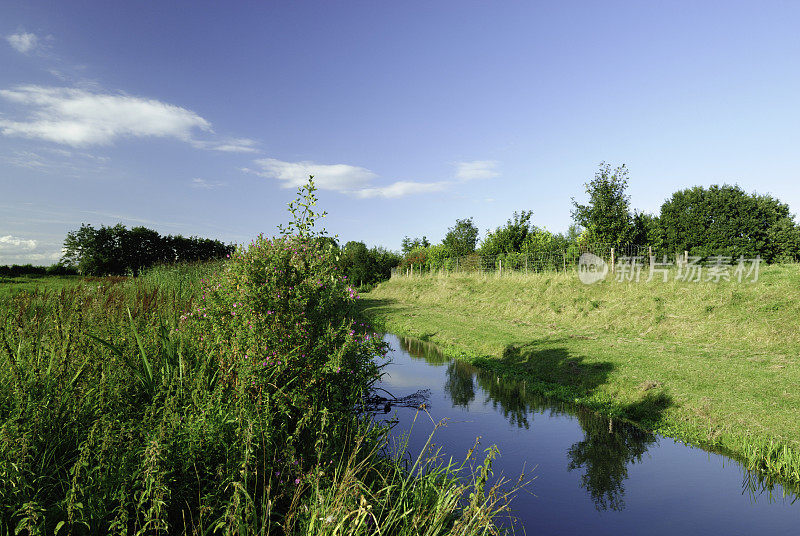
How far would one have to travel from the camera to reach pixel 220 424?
3393mm

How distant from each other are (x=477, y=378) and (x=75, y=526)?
10024 millimetres

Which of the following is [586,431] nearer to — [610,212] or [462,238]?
[610,212]

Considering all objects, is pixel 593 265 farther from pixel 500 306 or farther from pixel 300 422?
pixel 300 422

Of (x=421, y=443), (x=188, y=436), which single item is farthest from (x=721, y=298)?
(x=188, y=436)

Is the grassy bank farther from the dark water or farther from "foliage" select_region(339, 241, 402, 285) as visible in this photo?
"foliage" select_region(339, 241, 402, 285)

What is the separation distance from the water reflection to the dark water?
19mm

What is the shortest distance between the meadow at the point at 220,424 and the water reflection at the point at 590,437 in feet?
7.06

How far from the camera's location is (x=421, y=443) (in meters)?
6.81

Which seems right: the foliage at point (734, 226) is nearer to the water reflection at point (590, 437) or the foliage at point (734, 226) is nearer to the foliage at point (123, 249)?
the water reflection at point (590, 437)

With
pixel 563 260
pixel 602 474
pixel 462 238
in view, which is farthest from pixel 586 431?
pixel 462 238

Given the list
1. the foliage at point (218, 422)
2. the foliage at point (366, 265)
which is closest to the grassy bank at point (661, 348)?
the foliage at point (218, 422)

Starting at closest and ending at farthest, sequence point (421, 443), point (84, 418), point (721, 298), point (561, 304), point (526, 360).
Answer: point (84, 418) → point (421, 443) → point (526, 360) → point (721, 298) → point (561, 304)

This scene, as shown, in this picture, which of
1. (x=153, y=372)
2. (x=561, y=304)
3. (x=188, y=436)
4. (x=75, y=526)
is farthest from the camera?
(x=561, y=304)

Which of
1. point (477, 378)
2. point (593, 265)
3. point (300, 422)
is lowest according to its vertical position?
point (477, 378)
